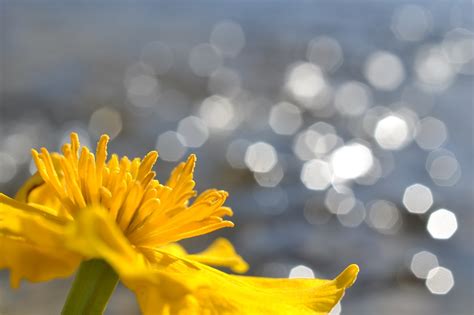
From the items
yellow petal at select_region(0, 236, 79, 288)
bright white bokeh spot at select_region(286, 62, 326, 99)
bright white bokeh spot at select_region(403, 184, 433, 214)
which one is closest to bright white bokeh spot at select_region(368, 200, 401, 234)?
bright white bokeh spot at select_region(403, 184, 433, 214)

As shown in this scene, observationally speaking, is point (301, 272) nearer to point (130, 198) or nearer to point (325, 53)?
point (130, 198)

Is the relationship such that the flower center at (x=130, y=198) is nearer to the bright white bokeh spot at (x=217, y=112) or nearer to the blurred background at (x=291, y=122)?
the blurred background at (x=291, y=122)

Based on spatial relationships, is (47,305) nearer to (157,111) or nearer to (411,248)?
(411,248)

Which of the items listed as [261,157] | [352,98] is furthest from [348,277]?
[352,98]

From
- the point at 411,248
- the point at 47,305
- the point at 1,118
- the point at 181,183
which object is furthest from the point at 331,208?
the point at 181,183

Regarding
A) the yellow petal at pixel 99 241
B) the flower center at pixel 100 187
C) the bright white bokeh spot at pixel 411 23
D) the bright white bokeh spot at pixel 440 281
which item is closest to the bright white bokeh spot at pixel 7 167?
the bright white bokeh spot at pixel 440 281

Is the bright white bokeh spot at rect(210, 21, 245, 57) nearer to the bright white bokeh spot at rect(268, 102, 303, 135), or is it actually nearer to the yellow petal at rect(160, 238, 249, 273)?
the bright white bokeh spot at rect(268, 102, 303, 135)
